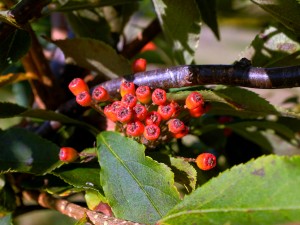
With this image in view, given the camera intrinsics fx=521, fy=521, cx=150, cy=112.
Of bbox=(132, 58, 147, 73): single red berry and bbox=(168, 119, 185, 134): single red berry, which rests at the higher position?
bbox=(132, 58, 147, 73): single red berry

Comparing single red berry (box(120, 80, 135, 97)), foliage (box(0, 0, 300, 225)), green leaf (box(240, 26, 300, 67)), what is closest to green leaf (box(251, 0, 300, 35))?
foliage (box(0, 0, 300, 225))

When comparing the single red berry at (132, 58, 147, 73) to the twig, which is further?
the single red berry at (132, 58, 147, 73)

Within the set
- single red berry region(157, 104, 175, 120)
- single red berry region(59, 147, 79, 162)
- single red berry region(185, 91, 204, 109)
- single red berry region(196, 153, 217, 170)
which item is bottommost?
single red berry region(196, 153, 217, 170)

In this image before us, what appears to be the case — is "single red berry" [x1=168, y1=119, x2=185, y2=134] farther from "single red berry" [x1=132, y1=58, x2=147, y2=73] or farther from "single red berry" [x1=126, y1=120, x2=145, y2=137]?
"single red berry" [x1=132, y1=58, x2=147, y2=73]

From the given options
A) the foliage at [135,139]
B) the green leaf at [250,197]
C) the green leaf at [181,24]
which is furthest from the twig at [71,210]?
the green leaf at [181,24]

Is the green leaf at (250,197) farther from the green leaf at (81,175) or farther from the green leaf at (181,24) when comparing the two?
the green leaf at (181,24)

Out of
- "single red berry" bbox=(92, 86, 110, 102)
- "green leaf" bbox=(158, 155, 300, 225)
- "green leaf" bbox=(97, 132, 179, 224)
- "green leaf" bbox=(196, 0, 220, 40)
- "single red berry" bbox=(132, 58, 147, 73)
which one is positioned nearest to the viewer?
"green leaf" bbox=(158, 155, 300, 225)

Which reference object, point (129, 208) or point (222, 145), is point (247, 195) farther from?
point (222, 145)
